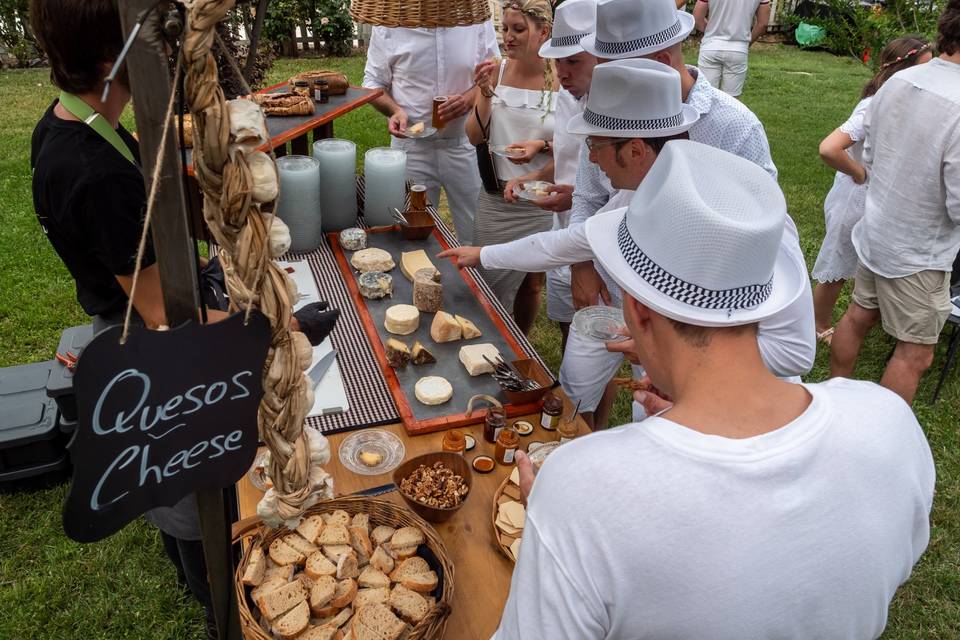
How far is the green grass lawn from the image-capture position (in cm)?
281

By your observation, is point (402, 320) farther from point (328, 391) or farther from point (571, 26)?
point (571, 26)

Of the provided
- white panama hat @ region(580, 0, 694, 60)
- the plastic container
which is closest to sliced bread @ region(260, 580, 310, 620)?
the plastic container

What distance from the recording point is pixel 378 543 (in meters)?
1.82

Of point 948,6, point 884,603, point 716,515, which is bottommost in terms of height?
point 884,603

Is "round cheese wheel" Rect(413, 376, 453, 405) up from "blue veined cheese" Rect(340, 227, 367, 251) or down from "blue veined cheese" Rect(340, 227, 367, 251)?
up

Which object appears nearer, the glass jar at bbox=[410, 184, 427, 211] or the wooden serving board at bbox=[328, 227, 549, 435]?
the wooden serving board at bbox=[328, 227, 549, 435]

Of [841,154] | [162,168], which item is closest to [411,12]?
[841,154]

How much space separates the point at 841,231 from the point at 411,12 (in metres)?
2.98

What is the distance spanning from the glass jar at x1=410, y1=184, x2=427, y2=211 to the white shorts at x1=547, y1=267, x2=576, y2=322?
818 mm

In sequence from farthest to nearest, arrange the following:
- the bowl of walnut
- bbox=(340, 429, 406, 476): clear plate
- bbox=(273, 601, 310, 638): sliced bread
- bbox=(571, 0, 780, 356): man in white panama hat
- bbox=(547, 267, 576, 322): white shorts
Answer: bbox=(547, 267, 576, 322): white shorts, bbox=(571, 0, 780, 356): man in white panama hat, bbox=(340, 429, 406, 476): clear plate, the bowl of walnut, bbox=(273, 601, 310, 638): sliced bread

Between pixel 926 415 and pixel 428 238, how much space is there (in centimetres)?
326

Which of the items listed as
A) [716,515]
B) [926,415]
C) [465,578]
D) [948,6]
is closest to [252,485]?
[465,578]

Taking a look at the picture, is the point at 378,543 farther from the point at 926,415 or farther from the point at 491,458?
the point at 926,415

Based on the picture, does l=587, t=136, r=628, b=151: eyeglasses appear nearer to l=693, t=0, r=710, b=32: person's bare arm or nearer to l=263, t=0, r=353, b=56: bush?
l=693, t=0, r=710, b=32: person's bare arm
